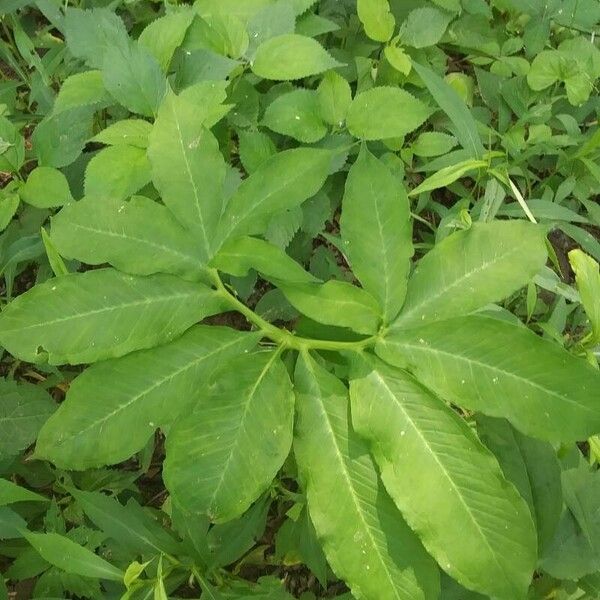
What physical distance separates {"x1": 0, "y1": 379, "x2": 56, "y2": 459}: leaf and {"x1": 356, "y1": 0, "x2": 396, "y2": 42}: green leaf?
1.27 metres

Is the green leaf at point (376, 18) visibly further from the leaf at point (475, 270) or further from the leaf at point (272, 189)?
the leaf at point (475, 270)

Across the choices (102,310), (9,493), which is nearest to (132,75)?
(102,310)

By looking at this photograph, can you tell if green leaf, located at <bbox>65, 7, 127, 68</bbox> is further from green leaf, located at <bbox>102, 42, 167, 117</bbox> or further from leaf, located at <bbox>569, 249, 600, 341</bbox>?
leaf, located at <bbox>569, 249, 600, 341</bbox>

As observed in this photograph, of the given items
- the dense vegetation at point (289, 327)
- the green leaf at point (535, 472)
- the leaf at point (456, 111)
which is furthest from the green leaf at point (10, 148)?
the green leaf at point (535, 472)

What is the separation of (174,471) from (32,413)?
76 centimetres

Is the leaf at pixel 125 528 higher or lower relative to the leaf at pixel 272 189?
lower

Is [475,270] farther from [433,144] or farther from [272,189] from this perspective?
[433,144]

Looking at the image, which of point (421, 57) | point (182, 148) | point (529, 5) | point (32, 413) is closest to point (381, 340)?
point (182, 148)

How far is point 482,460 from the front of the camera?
980 mm

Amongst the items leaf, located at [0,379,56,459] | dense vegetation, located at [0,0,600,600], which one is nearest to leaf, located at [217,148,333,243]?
dense vegetation, located at [0,0,600,600]

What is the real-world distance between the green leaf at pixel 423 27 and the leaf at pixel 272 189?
2.47ft

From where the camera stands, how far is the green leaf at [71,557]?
1.28m

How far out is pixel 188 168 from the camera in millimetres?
1160

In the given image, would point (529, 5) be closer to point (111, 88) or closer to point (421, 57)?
point (421, 57)
